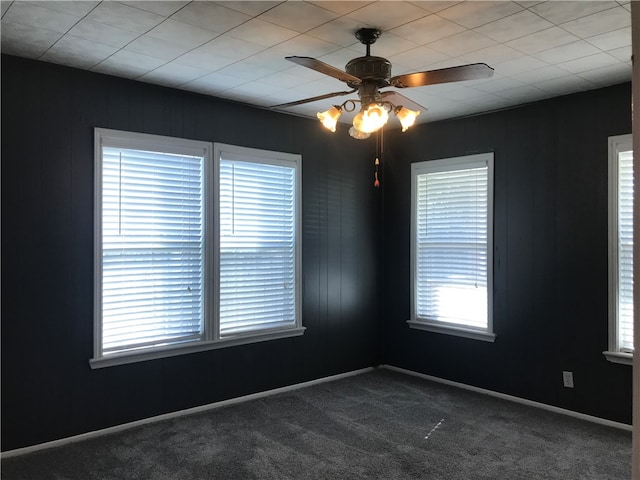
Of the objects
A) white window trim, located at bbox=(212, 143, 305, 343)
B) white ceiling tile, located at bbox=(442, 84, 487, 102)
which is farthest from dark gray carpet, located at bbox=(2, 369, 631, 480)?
white ceiling tile, located at bbox=(442, 84, 487, 102)

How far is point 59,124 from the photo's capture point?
3.42m

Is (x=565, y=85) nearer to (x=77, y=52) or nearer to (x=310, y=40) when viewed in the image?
(x=310, y=40)

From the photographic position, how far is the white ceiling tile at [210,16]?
2.51 m

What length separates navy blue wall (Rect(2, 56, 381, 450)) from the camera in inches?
128

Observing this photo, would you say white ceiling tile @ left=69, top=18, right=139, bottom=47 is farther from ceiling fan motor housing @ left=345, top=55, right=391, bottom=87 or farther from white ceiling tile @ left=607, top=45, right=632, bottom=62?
white ceiling tile @ left=607, top=45, right=632, bottom=62

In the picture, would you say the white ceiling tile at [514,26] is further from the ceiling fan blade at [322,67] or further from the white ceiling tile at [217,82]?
the white ceiling tile at [217,82]

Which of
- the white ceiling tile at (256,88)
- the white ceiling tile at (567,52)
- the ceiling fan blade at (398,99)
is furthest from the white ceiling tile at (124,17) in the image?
the white ceiling tile at (567,52)

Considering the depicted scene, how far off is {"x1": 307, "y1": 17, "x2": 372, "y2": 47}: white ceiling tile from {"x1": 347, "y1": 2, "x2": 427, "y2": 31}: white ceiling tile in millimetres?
59

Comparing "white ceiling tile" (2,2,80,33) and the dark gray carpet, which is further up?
"white ceiling tile" (2,2,80,33)

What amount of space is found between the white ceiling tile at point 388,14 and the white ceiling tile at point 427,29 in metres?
0.06

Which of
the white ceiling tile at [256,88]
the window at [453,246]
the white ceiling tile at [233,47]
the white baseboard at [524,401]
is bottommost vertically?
the white baseboard at [524,401]

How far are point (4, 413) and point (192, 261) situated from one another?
5.23ft

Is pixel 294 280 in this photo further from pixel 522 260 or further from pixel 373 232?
pixel 522 260

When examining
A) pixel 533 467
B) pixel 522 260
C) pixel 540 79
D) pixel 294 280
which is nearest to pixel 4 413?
pixel 294 280
